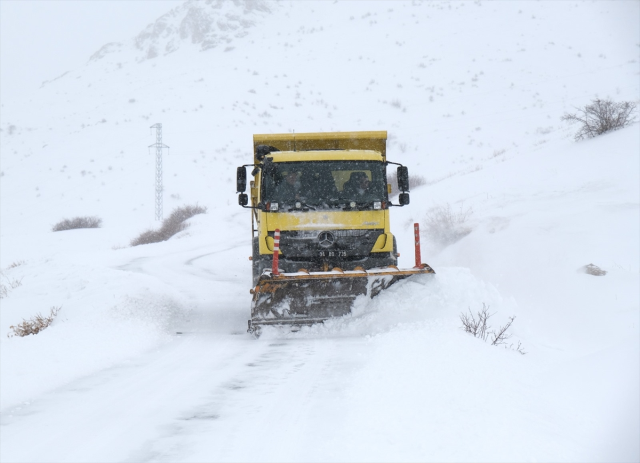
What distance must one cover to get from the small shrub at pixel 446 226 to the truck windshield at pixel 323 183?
5.01 m

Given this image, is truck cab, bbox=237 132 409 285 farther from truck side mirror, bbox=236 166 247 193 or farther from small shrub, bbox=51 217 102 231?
small shrub, bbox=51 217 102 231

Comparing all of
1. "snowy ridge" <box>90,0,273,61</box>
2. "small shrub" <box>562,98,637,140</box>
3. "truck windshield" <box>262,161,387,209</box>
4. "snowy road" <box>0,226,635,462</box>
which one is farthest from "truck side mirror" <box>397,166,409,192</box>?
"snowy ridge" <box>90,0,273,61</box>

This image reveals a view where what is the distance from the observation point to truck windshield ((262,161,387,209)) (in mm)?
8641

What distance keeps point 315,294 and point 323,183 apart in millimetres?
1791

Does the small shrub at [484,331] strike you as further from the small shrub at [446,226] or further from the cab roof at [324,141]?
the small shrub at [446,226]

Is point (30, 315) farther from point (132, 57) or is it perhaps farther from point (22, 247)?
point (132, 57)

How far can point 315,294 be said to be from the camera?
7.90 metres

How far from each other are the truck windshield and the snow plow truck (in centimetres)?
1

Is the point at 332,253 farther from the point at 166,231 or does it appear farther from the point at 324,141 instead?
the point at 166,231

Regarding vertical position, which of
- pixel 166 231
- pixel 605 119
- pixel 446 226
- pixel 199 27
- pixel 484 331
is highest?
pixel 199 27

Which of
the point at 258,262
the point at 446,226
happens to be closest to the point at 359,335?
the point at 258,262

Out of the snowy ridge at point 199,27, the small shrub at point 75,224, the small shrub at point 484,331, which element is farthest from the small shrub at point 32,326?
the snowy ridge at point 199,27

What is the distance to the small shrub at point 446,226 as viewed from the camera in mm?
13422

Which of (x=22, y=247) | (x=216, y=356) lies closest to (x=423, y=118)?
(x=22, y=247)
